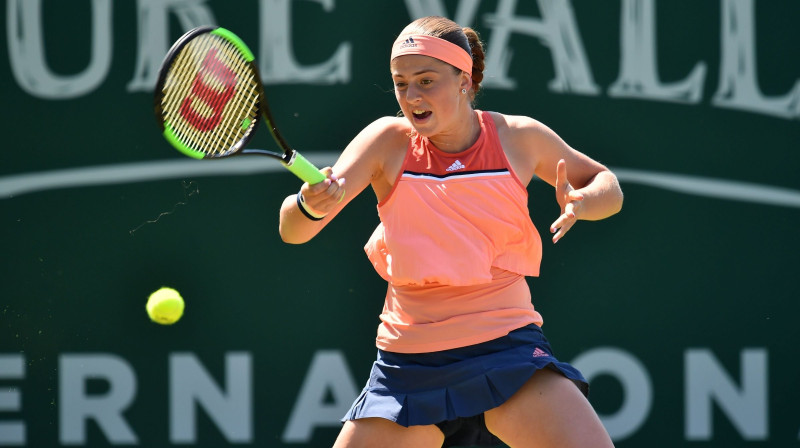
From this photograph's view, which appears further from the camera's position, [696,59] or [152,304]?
[696,59]

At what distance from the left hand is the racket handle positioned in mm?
612

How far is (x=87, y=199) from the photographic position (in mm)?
4438

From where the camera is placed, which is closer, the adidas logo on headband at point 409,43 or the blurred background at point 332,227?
the adidas logo on headband at point 409,43

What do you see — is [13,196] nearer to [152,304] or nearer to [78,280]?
[78,280]

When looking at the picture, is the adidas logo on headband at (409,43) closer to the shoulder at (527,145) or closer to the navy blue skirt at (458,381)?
the shoulder at (527,145)

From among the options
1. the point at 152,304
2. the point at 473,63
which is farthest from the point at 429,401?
the point at 152,304

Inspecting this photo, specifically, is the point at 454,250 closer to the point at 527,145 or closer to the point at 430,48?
the point at 527,145

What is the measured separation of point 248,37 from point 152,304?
1.11 metres

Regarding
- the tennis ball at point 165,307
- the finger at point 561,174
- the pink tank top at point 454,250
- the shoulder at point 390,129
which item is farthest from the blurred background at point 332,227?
the finger at point 561,174

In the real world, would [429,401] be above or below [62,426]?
above

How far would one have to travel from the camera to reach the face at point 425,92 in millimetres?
3033

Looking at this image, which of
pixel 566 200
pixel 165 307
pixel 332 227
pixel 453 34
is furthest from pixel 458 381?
pixel 332 227

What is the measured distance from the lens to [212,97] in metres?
3.01

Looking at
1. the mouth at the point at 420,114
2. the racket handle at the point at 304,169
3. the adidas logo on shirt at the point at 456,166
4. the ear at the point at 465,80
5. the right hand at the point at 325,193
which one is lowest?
the right hand at the point at 325,193
